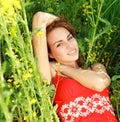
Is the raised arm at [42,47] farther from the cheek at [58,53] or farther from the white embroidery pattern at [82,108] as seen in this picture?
the white embroidery pattern at [82,108]

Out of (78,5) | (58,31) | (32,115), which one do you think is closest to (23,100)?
(32,115)

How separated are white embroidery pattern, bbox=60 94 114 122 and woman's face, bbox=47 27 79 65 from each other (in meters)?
0.23

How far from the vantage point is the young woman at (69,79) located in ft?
7.10

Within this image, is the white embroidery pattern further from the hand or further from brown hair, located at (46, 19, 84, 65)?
the hand

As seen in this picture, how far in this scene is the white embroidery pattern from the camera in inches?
84.9

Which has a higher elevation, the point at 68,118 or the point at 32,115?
the point at 32,115

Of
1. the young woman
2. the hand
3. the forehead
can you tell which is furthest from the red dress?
the hand

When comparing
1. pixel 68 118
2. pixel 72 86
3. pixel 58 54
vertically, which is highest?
pixel 58 54

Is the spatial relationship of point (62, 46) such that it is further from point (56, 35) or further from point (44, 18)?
point (44, 18)

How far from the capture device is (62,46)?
219 cm

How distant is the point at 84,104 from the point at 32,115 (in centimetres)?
42

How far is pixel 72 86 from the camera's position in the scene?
7.17 ft

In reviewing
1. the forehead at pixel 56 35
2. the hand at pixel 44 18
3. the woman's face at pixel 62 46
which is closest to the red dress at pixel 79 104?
the woman's face at pixel 62 46

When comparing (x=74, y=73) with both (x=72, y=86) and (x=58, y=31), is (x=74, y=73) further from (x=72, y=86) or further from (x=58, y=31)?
(x=58, y=31)
